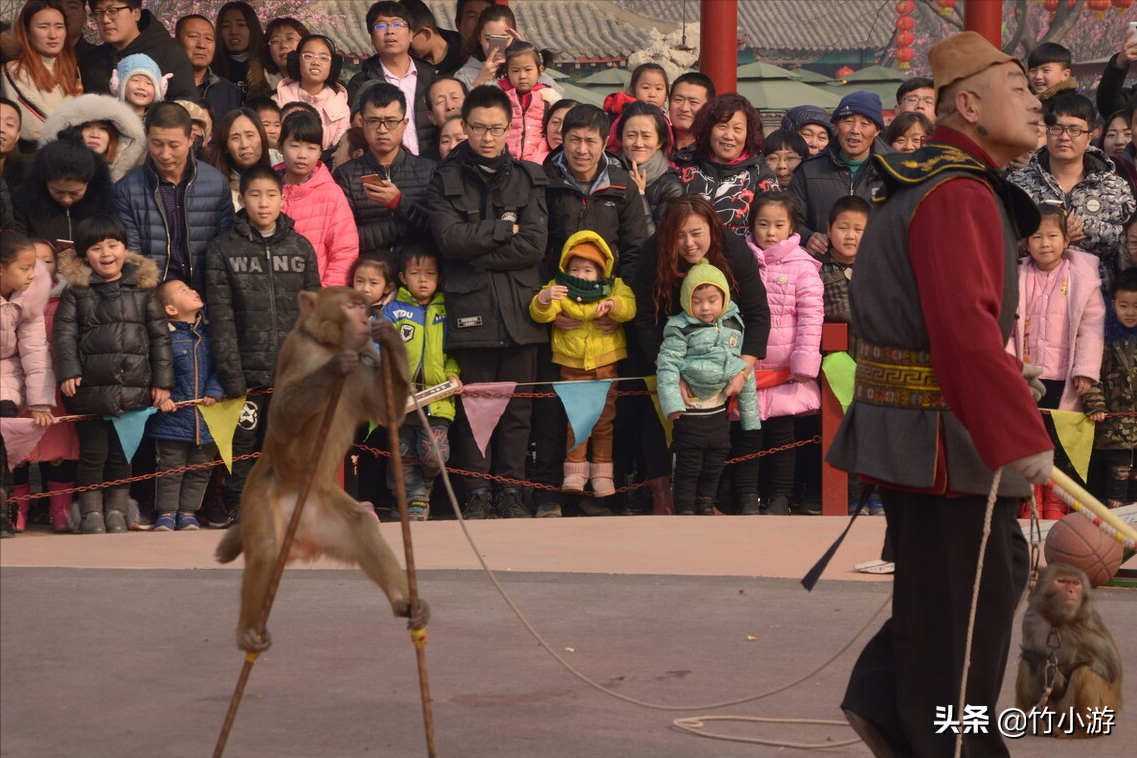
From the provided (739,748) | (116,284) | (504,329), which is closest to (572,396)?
(504,329)

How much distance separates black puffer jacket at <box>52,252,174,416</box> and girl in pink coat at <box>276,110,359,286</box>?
933mm

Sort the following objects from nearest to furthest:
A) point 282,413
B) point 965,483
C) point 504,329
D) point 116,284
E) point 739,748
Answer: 1. point 965,483
2. point 282,413
3. point 739,748
4. point 116,284
5. point 504,329

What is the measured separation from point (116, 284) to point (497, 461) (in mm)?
2121

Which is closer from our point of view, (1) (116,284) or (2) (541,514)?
(1) (116,284)

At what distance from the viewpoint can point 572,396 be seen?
28.5 feet

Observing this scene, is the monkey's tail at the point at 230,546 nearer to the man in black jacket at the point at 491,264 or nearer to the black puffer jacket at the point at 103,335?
the black puffer jacket at the point at 103,335

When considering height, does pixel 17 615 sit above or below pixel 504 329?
below

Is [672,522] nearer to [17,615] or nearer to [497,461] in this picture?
[497,461]

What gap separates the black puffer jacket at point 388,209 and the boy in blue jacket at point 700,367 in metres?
1.42

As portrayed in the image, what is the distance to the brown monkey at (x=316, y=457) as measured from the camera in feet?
14.4

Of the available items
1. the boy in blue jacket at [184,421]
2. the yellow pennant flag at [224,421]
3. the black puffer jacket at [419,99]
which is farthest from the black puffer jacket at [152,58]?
the yellow pennant flag at [224,421]

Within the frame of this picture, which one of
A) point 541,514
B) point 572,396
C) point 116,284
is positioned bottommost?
point 541,514

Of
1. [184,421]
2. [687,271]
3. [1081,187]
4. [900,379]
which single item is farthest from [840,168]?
[900,379]

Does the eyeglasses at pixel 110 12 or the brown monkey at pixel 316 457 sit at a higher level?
the eyeglasses at pixel 110 12
